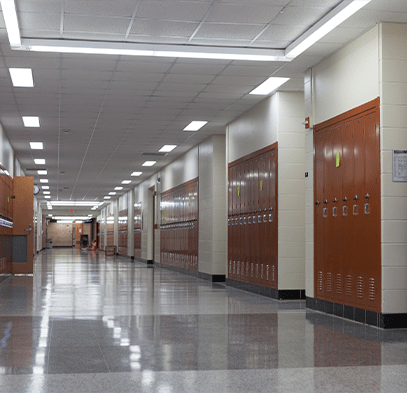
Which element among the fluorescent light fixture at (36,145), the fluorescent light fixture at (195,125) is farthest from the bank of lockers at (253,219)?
the fluorescent light fixture at (36,145)

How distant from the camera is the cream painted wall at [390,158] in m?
6.45

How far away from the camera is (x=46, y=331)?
6000 mm

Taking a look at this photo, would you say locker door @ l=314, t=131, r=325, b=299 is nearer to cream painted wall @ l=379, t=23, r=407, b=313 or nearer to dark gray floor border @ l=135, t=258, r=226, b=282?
A: cream painted wall @ l=379, t=23, r=407, b=313

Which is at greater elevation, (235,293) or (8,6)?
(8,6)

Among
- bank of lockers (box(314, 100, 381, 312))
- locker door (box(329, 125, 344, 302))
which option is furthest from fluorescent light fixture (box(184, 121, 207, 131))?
locker door (box(329, 125, 344, 302))

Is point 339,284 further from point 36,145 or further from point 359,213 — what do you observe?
point 36,145

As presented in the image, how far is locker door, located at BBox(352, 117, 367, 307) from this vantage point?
6914 millimetres

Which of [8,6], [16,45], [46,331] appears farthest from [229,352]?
[16,45]

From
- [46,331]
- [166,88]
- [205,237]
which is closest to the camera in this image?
[46,331]

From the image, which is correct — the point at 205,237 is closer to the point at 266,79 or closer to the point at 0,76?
the point at 266,79

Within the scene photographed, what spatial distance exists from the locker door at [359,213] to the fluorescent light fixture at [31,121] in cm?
756

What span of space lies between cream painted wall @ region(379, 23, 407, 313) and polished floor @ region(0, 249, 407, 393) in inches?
20.8

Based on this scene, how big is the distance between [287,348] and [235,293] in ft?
18.8

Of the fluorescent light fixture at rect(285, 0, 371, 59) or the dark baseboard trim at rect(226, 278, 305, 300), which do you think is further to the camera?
the dark baseboard trim at rect(226, 278, 305, 300)
